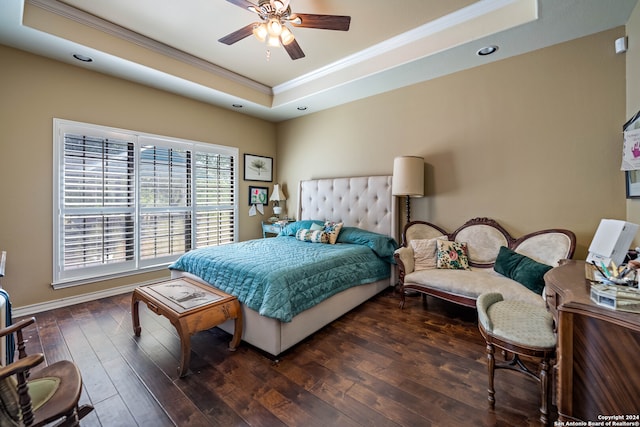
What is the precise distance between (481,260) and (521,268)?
0.53 metres

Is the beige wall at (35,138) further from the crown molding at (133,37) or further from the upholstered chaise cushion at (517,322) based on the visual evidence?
the upholstered chaise cushion at (517,322)

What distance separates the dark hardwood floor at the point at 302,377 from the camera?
1526mm

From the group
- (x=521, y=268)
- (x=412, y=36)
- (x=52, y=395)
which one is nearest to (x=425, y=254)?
(x=521, y=268)

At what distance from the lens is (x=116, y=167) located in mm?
3453

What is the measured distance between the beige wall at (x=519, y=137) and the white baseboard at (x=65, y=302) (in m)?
3.89

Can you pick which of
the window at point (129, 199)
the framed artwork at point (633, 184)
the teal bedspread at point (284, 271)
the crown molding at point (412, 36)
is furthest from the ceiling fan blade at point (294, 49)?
the framed artwork at point (633, 184)

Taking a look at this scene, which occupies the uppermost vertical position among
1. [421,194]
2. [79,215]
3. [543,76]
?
[543,76]

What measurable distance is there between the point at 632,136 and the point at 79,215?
542cm

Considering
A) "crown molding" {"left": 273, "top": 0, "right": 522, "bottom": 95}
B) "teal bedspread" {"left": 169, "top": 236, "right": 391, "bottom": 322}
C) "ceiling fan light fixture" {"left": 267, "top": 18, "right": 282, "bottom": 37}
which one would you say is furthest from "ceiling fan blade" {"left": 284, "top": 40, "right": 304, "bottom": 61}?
"teal bedspread" {"left": 169, "top": 236, "right": 391, "bottom": 322}

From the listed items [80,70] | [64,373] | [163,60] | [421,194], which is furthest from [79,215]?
[421,194]

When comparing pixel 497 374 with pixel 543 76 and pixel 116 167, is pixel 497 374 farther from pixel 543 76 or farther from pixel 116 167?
pixel 116 167

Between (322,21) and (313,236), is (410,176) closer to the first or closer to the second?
(313,236)

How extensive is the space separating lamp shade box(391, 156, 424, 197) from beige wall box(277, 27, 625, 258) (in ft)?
0.95

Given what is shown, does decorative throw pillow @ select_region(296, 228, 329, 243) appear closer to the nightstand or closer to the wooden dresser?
the nightstand
